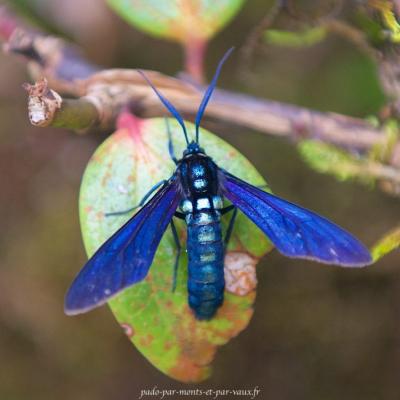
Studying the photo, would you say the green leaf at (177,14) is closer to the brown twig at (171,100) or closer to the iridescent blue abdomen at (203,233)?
the brown twig at (171,100)

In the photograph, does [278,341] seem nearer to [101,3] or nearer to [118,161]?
[118,161]

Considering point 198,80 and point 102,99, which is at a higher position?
point 102,99

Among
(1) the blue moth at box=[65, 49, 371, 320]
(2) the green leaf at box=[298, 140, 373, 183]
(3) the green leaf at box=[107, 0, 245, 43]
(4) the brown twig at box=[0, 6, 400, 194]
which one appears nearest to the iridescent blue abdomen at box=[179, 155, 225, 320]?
(1) the blue moth at box=[65, 49, 371, 320]

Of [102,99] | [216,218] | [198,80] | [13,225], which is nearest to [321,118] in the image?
[198,80]

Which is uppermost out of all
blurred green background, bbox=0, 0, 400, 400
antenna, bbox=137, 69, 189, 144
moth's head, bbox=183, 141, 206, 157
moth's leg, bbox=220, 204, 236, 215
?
antenna, bbox=137, 69, 189, 144

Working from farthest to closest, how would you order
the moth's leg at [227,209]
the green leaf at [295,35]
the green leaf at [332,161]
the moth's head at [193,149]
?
the green leaf at [295,35]
the green leaf at [332,161]
the moth's leg at [227,209]
the moth's head at [193,149]

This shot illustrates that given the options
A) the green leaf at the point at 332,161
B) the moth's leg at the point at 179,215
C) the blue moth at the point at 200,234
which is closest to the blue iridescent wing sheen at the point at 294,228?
the blue moth at the point at 200,234

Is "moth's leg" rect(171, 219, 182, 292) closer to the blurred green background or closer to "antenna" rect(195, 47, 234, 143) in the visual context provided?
"antenna" rect(195, 47, 234, 143)
